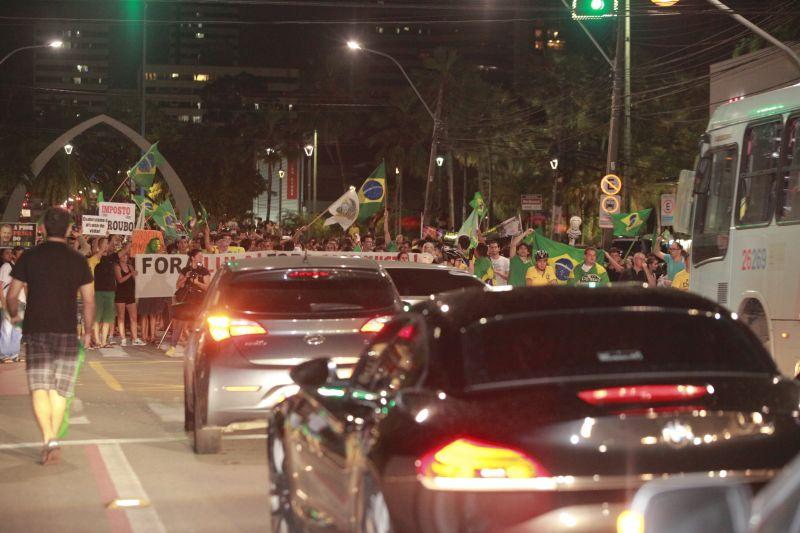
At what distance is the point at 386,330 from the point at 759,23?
113ft

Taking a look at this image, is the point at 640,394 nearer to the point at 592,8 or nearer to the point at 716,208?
the point at 716,208

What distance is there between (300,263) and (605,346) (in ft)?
18.9

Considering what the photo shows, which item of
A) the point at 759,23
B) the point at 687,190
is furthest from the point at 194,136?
the point at 687,190

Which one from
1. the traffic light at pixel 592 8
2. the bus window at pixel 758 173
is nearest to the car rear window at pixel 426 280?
the bus window at pixel 758 173

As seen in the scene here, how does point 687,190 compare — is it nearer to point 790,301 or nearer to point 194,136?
point 790,301

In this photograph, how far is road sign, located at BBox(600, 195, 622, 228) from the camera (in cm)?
2802

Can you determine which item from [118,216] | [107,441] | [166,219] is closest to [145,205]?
[166,219]

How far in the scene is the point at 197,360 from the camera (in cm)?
1055

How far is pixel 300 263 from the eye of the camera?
10.4 meters

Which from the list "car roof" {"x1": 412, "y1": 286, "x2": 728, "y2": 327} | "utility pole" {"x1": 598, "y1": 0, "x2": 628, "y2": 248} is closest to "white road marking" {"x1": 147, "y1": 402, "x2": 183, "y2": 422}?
"car roof" {"x1": 412, "y1": 286, "x2": 728, "y2": 327}

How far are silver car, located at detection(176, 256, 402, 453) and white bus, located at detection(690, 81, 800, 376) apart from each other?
458 centimetres

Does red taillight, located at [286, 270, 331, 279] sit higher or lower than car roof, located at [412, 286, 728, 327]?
lower

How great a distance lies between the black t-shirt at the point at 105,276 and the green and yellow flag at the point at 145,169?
1556 cm

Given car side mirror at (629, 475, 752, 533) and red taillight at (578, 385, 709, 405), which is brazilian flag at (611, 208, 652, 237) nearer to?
red taillight at (578, 385, 709, 405)
